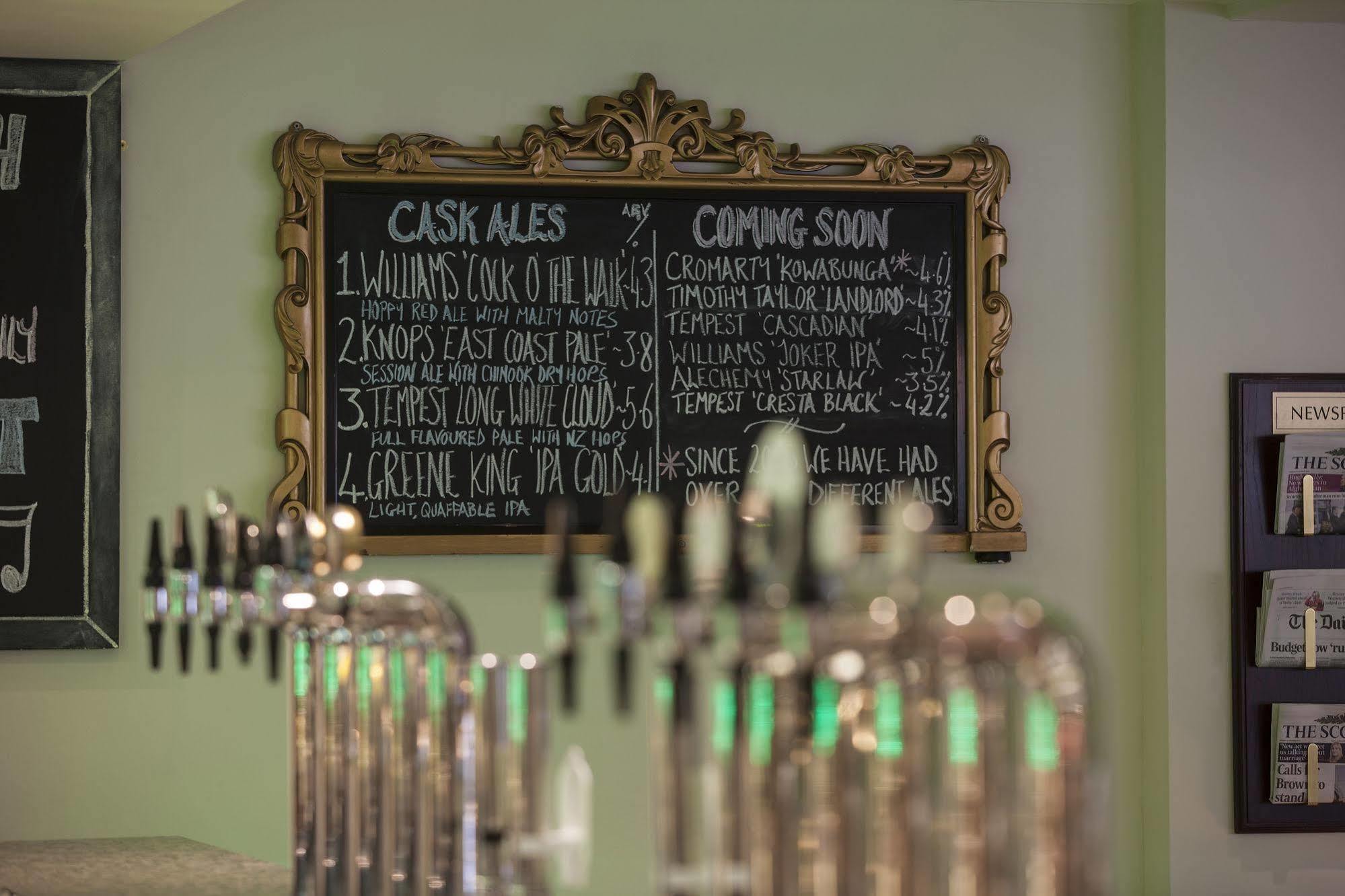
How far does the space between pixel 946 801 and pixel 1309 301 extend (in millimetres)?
2500

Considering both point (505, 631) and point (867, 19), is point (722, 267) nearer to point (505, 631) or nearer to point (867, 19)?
point (867, 19)

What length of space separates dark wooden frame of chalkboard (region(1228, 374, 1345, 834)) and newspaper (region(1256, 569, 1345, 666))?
2cm

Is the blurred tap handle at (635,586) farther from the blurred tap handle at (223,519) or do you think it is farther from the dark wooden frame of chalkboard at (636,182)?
the dark wooden frame of chalkboard at (636,182)

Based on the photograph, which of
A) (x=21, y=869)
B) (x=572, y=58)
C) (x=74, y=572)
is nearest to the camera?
(x=21, y=869)

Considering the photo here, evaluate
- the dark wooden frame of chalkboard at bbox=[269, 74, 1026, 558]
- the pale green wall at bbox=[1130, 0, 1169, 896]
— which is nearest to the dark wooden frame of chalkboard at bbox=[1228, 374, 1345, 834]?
the pale green wall at bbox=[1130, 0, 1169, 896]

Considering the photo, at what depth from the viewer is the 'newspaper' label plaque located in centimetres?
306

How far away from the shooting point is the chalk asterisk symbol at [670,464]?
3008 mm

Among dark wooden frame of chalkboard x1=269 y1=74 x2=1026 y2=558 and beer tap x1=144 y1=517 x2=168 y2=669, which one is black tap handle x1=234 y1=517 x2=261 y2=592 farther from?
dark wooden frame of chalkboard x1=269 y1=74 x2=1026 y2=558

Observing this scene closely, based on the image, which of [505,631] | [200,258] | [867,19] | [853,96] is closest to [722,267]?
[853,96]

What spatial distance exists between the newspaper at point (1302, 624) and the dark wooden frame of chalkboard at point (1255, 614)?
0.9 inches

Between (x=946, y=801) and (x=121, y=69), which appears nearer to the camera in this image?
(x=946, y=801)

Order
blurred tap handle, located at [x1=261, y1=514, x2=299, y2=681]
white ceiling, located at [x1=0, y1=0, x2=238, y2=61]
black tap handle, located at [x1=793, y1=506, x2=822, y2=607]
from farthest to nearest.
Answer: white ceiling, located at [x1=0, y1=0, x2=238, y2=61], blurred tap handle, located at [x1=261, y1=514, x2=299, y2=681], black tap handle, located at [x1=793, y1=506, x2=822, y2=607]

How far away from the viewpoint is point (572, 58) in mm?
3027

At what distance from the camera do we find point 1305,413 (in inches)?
121
